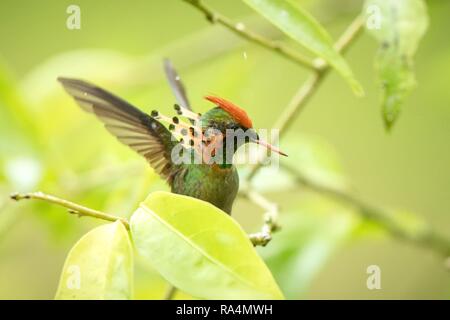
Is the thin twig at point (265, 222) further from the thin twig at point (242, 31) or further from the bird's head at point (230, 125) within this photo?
the thin twig at point (242, 31)

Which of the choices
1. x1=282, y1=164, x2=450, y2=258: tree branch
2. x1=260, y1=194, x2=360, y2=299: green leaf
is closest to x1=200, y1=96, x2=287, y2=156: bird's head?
x1=282, y1=164, x2=450, y2=258: tree branch

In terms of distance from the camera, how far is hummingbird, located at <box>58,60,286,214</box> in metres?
1.11

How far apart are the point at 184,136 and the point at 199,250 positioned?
25cm

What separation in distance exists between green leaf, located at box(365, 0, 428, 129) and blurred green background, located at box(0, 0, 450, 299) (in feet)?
1.57

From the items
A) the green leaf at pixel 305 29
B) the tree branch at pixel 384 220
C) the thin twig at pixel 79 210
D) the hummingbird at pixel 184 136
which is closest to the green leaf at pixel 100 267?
the thin twig at pixel 79 210

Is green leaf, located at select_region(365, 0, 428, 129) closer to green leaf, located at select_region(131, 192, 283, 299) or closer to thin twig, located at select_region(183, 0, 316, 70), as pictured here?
thin twig, located at select_region(183, 0, 316, 70)

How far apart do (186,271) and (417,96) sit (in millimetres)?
2677

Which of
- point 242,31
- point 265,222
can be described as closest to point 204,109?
point 242,31

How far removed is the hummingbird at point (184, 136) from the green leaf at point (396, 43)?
223 mm

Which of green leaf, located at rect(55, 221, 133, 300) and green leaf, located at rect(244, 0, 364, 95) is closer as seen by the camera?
green leaf, located at rect(55, 221, 133, 300)

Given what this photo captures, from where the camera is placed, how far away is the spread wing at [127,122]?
1128 mm

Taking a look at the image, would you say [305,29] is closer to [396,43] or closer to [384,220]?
[396,43]

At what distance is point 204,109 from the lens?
1557 millimetres

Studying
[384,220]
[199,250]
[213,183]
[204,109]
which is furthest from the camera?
[384,220]
